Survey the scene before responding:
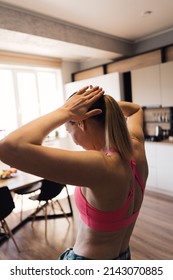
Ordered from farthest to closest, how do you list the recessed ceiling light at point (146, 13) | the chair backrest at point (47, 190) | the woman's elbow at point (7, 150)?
the recessed ceiling light at point (146, 13)
the chair backrest at point (47, 190)
the woman's elbow at point (7, 150)

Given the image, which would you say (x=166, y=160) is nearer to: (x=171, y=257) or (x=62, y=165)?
(x=171, y=257)

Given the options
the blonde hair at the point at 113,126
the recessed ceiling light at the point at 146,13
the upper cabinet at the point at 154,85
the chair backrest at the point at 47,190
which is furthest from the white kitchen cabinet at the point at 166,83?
the blonde hair at the point at 113,126

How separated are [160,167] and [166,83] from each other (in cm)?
138

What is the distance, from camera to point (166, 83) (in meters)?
3.62

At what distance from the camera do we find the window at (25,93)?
4.49m

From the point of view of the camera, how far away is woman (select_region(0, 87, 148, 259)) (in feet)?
2.07

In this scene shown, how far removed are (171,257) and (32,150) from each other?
6.92 feet

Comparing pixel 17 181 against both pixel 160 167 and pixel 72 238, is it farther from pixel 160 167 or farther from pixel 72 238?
pixel 160 167

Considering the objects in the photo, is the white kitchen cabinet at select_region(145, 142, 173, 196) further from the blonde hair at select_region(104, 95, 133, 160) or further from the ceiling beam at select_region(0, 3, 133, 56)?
the blonde hair at select_region(104, 95, 133, 160)

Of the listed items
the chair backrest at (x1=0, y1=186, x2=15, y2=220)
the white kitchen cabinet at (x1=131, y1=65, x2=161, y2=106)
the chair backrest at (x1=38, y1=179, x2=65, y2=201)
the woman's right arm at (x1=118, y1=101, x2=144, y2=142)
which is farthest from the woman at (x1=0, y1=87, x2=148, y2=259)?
the white kitchen cabinet at (x1=131, y1=65, x2=161, y2=106)

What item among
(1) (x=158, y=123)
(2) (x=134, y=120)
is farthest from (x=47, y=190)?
(1) (x=158, y=123)

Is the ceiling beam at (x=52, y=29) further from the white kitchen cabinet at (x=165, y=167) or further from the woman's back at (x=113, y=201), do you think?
the woman's back at (x=113, y=201)

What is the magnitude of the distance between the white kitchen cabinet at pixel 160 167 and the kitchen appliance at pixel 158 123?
0.91 ft

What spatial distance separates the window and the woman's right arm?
354 centimetres
